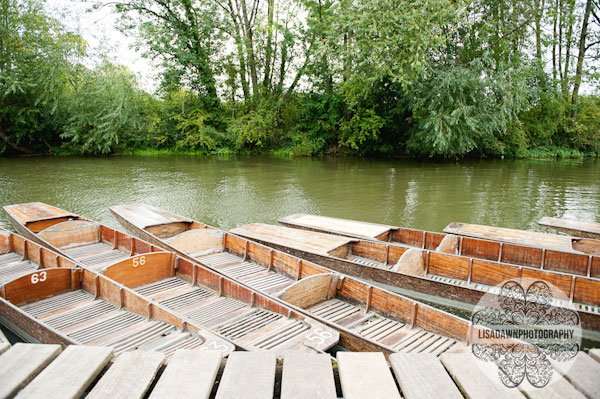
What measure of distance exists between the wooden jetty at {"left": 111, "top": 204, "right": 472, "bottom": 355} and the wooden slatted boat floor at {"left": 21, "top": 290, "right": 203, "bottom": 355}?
112 cm

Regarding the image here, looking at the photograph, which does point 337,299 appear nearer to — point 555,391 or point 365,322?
point 365,322

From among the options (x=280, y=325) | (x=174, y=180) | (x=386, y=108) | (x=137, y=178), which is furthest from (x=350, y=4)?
(x=280, y=325)

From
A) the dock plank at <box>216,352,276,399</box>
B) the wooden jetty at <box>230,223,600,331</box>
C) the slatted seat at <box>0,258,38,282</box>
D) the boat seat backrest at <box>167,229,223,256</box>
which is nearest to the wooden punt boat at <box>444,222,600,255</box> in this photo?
the wooden jetty at <box>230,223,600,331</box>

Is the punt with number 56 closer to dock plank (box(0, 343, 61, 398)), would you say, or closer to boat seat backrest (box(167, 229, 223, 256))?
boat seat backrest (box(167, 229, 223, 256))

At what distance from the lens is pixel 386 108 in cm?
2272

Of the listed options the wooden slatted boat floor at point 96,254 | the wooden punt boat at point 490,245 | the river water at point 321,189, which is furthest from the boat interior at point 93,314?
the river water at point 321,189

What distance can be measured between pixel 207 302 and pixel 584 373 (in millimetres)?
4168

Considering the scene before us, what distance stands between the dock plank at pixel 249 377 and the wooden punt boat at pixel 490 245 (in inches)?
219

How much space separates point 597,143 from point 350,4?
18.4 meters

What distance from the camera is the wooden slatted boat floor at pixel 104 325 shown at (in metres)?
3.96

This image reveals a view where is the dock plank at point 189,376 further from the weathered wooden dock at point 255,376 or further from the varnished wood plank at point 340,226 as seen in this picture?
the varnished wood plank at point 340,226

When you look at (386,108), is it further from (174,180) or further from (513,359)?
(513,359)

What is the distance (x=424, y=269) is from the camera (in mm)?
6039

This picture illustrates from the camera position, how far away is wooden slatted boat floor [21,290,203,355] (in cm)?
396
